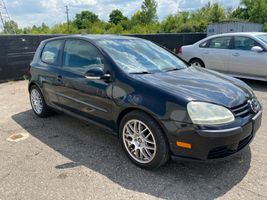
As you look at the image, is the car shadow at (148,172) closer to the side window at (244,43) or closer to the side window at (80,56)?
the side window at (80,56)

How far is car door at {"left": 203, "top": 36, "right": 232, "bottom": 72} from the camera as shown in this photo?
7.47 m

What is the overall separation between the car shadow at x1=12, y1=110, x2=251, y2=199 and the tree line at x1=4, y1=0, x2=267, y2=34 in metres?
24.8

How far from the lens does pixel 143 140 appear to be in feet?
9.77

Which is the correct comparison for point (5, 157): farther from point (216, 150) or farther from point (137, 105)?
point (216, 150)

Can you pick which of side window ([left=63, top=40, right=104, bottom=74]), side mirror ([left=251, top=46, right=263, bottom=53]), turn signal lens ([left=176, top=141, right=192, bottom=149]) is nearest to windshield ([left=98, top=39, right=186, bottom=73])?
side window ([left=63, top=40, right=104, bottom=74])

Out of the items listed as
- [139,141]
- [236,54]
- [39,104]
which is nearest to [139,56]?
[139,141]

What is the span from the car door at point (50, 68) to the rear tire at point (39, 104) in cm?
22

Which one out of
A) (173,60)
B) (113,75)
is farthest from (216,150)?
(173,60)

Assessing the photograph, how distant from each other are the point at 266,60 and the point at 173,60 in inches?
149

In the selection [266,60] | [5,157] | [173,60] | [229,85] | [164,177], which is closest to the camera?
[164,177]

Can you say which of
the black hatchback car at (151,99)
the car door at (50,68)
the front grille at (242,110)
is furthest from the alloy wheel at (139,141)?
the car door at (50,68)

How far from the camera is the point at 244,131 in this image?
2703 millimetres

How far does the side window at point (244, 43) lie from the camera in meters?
6.91

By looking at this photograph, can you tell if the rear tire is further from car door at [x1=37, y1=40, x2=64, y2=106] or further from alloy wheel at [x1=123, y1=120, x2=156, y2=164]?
alloy wheel at [x1=123, y1=120, x2=156, y2=164]
